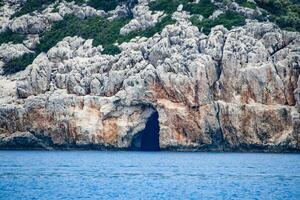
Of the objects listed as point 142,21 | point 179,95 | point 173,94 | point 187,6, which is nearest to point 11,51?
point 142,21

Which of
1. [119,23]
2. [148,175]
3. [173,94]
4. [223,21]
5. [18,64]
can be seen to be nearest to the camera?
[148,175]

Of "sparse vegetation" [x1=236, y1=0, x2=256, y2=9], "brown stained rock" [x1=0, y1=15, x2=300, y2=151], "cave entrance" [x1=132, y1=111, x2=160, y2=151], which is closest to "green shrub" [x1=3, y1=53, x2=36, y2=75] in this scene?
"brown stained rock" [x1=0, y1=15, x2=300, y2=151]

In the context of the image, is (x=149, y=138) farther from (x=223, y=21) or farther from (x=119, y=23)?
(x=223, y=21)

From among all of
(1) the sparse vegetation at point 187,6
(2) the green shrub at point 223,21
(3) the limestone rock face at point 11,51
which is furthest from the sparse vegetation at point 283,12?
(3) the limestone rock face at point 11,51

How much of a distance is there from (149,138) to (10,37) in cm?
2824

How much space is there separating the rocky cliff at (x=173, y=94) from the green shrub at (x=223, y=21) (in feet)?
3.26

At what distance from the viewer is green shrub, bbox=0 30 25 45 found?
379 ft

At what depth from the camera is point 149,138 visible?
107250 mm

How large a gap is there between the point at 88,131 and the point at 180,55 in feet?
49.3

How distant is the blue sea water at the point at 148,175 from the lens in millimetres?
54594

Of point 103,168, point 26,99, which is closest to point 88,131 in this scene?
point 26,99

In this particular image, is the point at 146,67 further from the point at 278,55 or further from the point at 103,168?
the point at 103,168

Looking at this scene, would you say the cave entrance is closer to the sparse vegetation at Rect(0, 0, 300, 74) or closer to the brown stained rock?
the brown stained rock

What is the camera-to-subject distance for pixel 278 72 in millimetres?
91188
